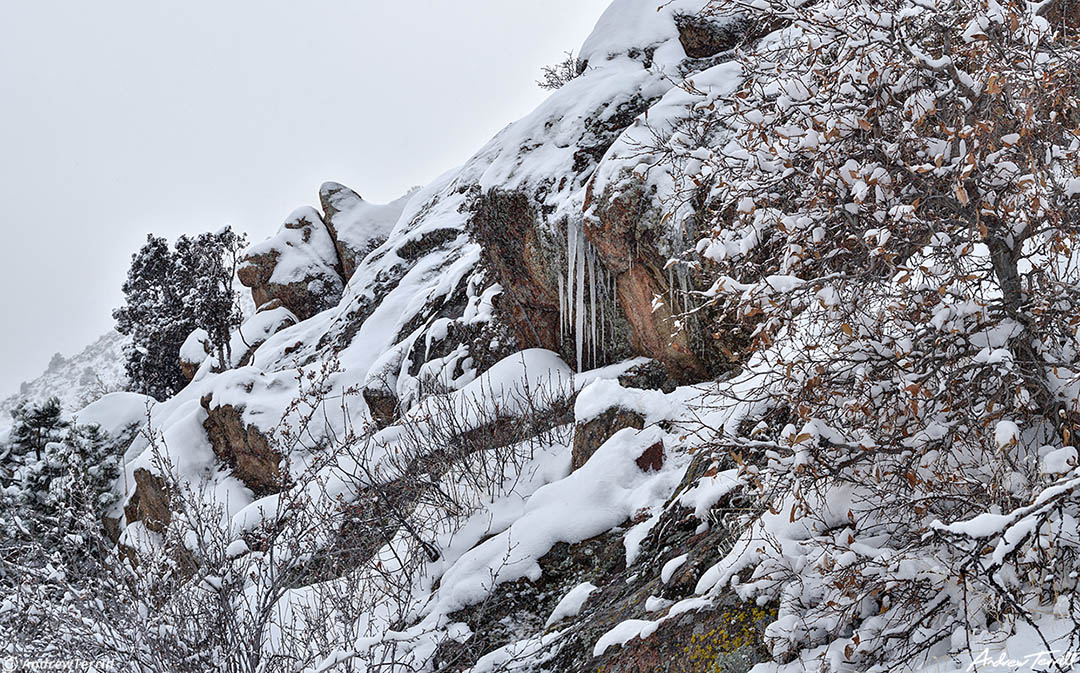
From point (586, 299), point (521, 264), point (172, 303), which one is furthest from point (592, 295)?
point (172, 303)

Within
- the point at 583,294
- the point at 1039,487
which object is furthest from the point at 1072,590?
the point at 583,294

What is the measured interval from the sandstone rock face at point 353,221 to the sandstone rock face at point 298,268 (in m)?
0.38

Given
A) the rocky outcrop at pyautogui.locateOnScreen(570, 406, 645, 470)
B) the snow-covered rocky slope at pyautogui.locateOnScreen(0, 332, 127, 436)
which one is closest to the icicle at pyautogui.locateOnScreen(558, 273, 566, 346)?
the rocky outcrop at pyautogui.locateOnScreen(570, 406, 645, 470)

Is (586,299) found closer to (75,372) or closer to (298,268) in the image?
(298,268)

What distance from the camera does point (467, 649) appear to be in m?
5.02

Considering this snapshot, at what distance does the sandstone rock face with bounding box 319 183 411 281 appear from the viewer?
21094mm

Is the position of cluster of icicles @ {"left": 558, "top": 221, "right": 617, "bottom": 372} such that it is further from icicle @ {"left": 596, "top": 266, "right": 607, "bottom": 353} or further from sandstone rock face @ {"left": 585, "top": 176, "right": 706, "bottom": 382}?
sandstone rock face @ {"left": 585, "top": 176, "right": 706, "bottom": 382}

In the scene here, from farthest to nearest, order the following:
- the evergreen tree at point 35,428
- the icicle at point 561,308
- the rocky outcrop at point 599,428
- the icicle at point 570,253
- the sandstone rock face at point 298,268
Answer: the sandstone rock face at point 298,268
the evergreen tree at point 35,428
the icicle at point 561,308
the icicle at point 570,253
the rocky outcrop at point 599,428

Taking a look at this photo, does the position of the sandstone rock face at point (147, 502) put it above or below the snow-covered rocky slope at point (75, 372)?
below

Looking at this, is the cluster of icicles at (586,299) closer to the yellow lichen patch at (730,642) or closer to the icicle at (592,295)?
the icicle at (592,295)

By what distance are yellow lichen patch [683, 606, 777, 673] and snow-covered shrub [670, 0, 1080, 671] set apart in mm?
128

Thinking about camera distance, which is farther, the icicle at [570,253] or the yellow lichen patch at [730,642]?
the icicle at [570,253]

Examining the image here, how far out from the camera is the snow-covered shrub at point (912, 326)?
9.69 ft

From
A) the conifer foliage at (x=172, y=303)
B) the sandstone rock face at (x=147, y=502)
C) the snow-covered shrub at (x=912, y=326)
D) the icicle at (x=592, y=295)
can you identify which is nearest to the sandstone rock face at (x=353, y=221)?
the conifer foliage at (x=172, y=303)
